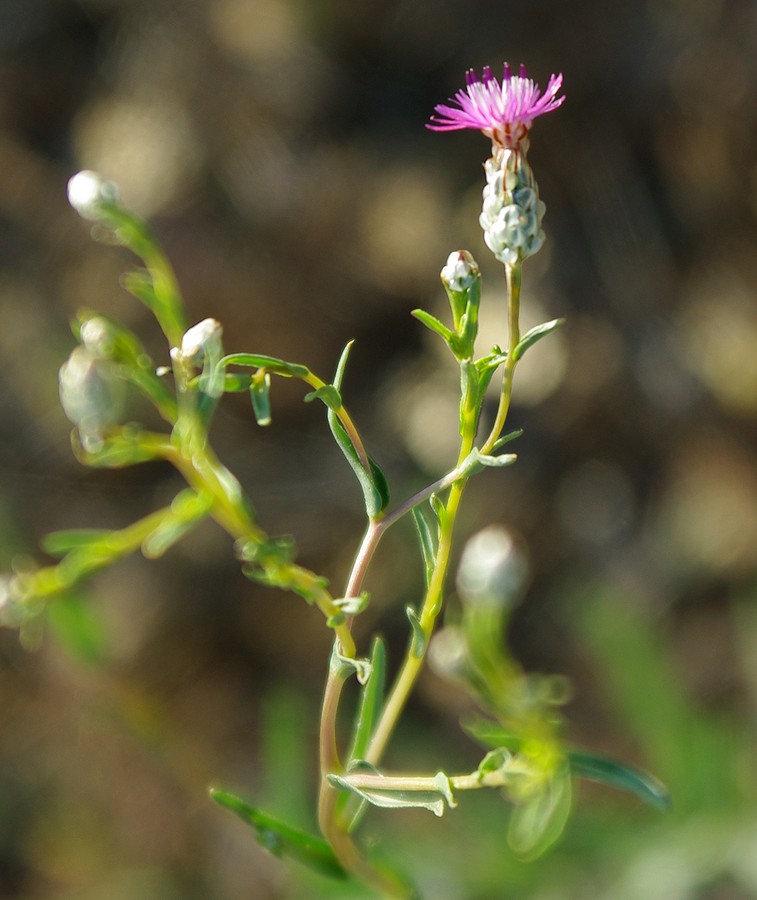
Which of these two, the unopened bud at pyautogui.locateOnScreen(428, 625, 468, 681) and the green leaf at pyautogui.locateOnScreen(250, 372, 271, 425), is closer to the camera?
the green leaf at pyautogui.locateOnScreen(250, 372, 271, 425)

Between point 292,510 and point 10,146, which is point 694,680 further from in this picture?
point 10,146

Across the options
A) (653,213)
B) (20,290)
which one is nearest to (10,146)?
(20,290)

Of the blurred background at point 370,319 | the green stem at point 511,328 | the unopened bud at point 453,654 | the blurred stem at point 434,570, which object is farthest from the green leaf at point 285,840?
the blurred background at point 370,319

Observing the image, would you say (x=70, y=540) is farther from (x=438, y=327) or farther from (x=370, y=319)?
(x=370, y=319)

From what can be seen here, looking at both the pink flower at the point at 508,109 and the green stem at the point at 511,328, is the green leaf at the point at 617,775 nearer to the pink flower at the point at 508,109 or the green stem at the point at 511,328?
the green stem at the point at 511,328

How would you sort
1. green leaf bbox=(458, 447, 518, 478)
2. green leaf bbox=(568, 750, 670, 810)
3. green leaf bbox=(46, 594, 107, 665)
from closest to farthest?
green leaf bbox=(458, 447, 518, 478) < green leaf bbox=(568, 750, 670, 810) < green leaf bbox=(46, 594, 107, 665)

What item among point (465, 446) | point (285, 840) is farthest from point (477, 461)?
point (285, 840)

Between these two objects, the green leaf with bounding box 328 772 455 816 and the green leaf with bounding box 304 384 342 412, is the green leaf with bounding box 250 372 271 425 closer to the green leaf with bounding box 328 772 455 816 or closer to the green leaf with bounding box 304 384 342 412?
the green leaf with bounding box 304 384 342 412

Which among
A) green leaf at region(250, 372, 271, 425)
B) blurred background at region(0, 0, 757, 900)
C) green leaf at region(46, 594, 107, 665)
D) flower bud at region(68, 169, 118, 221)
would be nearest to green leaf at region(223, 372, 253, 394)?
green leaf at region(250, 372, 271, 425)
